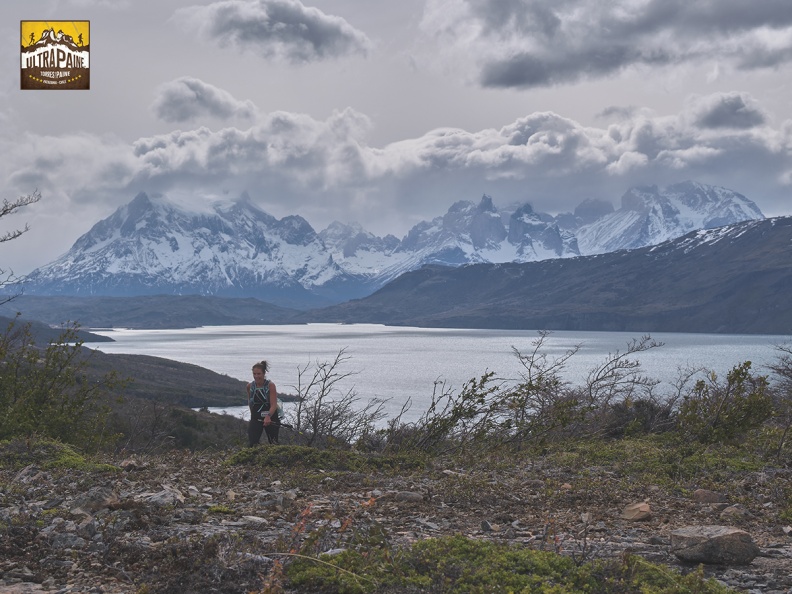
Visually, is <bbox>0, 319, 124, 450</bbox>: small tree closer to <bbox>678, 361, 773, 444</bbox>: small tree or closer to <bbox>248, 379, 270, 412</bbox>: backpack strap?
<bbox>248, 379, 270, 412</bbox>: backpack strap

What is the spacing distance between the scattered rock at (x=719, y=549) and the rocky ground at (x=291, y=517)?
0.11 m

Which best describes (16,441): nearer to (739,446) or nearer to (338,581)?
(338,581)

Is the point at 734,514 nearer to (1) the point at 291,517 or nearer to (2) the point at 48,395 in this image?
(1) the point at 291,517

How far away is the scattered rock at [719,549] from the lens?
6.75 meters

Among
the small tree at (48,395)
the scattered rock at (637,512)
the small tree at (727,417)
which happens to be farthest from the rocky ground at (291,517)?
the small tree at (48,395)

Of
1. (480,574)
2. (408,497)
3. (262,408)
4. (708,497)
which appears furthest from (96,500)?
(708,497)

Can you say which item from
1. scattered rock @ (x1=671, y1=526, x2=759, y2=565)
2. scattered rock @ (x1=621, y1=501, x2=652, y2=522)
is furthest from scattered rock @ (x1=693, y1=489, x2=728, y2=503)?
scattered rock @ (x1=671, y1=526, x2=759, y2=565)

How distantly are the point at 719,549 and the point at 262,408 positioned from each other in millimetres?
10435

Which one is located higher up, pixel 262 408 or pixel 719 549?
pixel 262 408

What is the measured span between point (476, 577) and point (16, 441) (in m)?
9.66

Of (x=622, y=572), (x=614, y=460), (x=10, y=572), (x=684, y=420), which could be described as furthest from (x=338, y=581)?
(x=684, y=420)

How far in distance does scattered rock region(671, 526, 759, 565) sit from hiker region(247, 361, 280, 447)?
9.64 m

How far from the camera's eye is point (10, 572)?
6.46 m

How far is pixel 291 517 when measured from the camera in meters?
8.38
